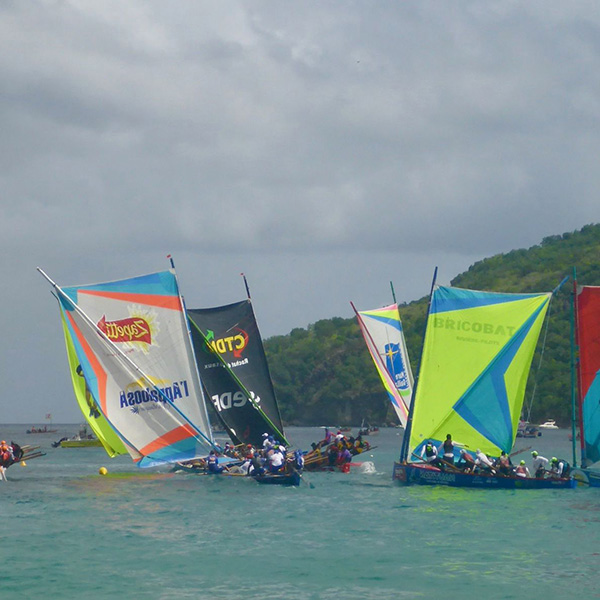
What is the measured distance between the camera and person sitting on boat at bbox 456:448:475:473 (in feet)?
148

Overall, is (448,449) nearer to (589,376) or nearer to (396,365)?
(589,376)

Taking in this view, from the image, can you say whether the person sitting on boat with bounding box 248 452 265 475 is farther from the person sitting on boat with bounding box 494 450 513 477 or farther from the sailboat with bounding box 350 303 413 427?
the sailboat with bounding box 350 303 413 427

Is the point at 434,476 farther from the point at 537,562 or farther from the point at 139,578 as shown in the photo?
the point at 139,578

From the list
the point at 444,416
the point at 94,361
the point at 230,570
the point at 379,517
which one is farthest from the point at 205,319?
the point at 230,570

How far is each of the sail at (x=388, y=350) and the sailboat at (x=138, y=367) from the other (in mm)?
16092

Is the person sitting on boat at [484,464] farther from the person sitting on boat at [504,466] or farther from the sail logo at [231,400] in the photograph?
the sail logo at [231,400]

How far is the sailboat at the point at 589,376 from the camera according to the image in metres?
45.5

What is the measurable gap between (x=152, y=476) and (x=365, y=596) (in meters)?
33.4

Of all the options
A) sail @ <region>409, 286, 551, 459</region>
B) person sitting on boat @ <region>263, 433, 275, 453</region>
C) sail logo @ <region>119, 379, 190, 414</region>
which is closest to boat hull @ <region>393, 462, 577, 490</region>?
sail @ <region>409, 286, 551, 459</region>

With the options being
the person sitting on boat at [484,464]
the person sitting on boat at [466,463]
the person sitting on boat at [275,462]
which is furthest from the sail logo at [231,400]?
the person sitting on boat at [484,464]

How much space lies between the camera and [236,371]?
59438 mm

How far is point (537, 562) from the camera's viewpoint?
2959 centimetres

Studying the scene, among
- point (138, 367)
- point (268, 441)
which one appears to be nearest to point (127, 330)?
point (138, 367)

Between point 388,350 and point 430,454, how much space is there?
62.7 feet
